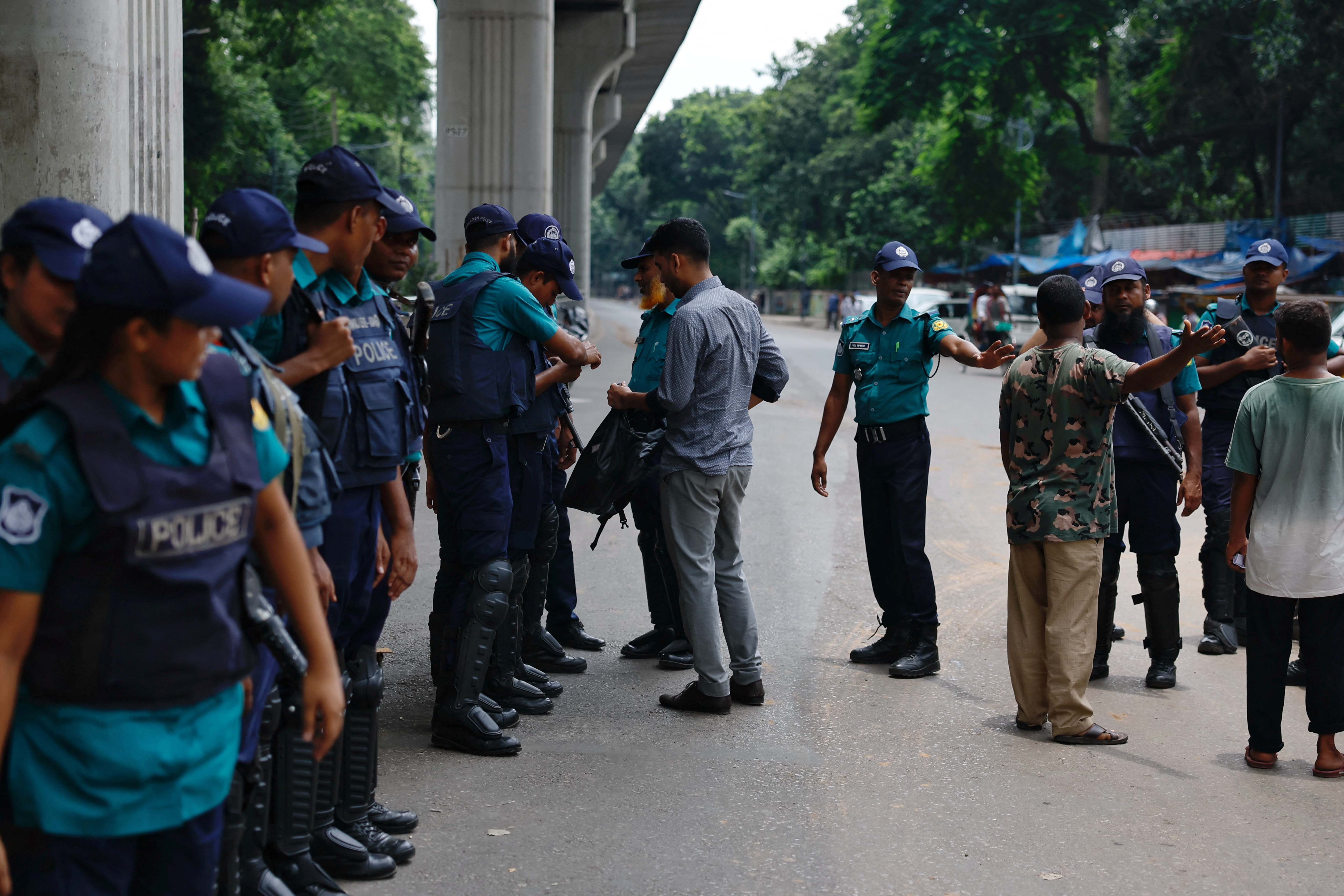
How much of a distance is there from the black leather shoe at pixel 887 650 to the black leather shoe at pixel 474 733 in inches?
82.1

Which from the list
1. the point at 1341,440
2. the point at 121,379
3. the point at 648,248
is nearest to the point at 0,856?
the point at 121,379

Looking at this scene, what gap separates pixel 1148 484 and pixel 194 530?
4995 millimetres

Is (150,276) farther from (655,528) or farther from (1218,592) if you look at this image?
(1218,592)

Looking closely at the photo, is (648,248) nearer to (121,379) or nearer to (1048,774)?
(1048,774)

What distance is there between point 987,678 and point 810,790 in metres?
1.85

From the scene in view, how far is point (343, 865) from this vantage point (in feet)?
12.6

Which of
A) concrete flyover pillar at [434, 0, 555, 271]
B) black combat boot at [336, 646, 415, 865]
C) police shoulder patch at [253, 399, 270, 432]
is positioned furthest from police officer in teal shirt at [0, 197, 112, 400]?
concrete flyover pillar at [434, 0, 555, 271]

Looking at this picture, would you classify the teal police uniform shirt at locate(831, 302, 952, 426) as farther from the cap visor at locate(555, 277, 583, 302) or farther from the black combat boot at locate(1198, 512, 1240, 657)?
the black combat boot at locate(1198, 512, 1240, 657)

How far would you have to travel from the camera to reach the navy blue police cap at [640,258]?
589 centimetres

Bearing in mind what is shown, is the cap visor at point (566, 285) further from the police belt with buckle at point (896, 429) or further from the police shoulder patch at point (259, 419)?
the police shoulder patch at point (259, 419)

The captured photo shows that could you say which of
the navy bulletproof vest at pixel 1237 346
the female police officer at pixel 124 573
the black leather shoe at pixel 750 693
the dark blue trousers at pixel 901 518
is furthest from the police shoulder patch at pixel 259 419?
the navy bulletproof vest at pixel 1237 346

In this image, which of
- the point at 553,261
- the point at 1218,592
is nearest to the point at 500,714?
the point at 553,261

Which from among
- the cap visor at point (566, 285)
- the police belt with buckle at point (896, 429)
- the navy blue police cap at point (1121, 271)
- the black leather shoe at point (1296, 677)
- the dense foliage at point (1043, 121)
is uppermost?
the dense foliage at point (1043, 121)

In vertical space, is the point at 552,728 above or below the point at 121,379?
below
